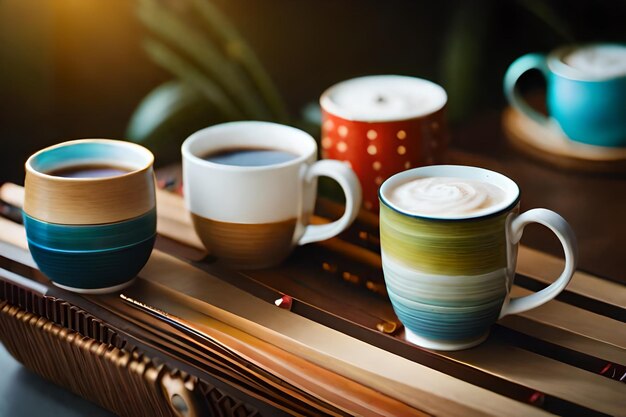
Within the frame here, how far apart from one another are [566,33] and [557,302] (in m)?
0.75

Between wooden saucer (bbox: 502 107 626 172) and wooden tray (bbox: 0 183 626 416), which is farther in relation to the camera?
wooden saucer (bbox: 502 107 626 172)

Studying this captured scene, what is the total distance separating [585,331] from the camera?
0.53 meters

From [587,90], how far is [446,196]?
1.22 feet

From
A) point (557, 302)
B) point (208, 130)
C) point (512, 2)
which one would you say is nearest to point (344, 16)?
point (512, 2)

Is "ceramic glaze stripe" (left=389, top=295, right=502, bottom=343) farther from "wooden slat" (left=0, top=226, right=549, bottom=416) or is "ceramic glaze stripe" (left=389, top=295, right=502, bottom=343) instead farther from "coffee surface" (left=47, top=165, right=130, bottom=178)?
"coffee surface" (left=47, top=165, right=130, bottom=178)

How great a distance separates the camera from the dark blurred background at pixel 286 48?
990 millimetres

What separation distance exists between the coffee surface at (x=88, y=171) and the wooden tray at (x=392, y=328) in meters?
0.08

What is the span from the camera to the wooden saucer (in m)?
0.83

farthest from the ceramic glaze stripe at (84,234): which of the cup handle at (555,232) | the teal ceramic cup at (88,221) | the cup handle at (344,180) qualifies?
the cup handle at (555,232)

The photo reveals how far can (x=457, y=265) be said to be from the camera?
47cm

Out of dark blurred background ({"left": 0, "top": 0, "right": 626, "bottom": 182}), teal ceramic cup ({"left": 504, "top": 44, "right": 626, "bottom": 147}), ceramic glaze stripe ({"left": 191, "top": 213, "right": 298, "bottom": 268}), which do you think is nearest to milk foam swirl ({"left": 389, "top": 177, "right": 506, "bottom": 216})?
ceramic glaze stripe ({"left": 191, "top": 213, "right": 298, "bottom": 268})

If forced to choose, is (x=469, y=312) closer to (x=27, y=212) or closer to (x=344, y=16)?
(x=27, y=212)

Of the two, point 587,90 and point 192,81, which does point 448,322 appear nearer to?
point 587,90

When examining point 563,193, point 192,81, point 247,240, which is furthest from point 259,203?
point 192,81
